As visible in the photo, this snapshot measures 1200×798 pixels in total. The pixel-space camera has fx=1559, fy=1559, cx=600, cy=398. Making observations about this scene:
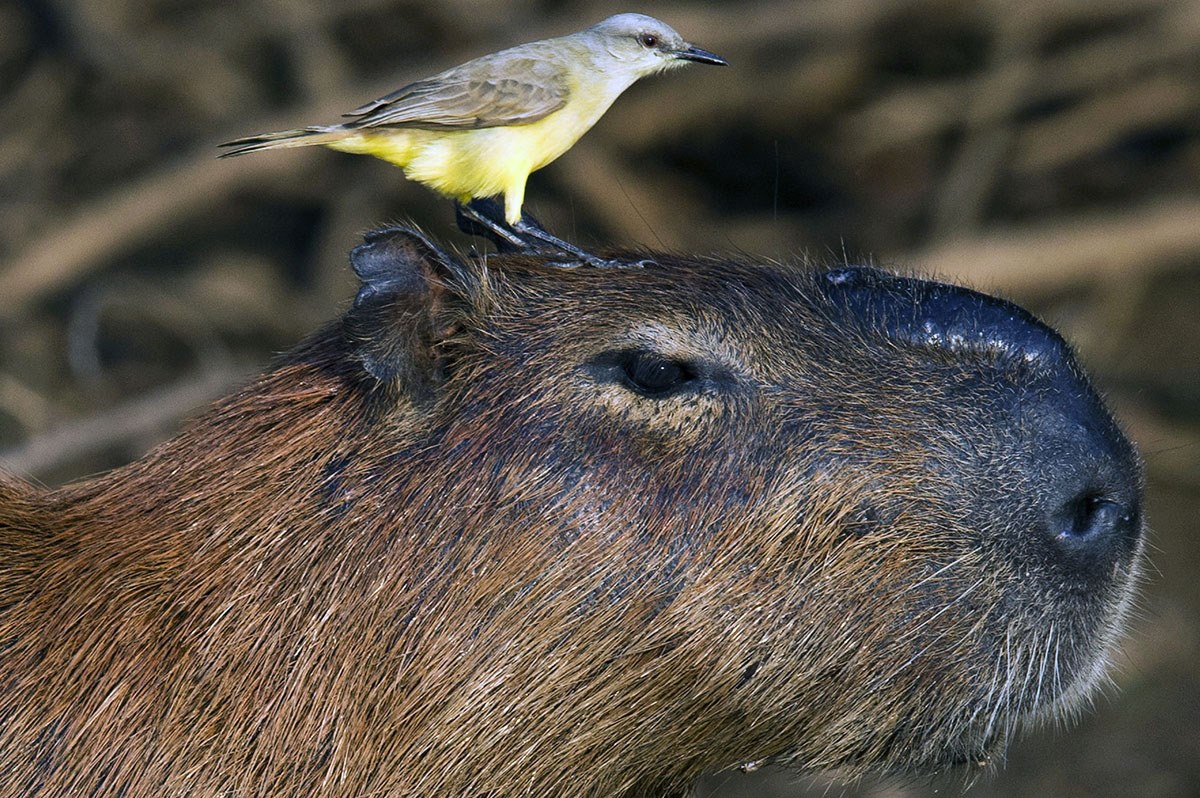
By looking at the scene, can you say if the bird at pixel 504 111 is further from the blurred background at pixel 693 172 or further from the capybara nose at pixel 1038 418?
the blurred background at pixel 693 172

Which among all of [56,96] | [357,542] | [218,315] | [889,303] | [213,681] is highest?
[889,303]

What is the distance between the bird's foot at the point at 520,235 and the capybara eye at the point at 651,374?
0.22 metres

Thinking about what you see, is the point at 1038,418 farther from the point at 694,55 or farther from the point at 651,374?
the point at 694,55

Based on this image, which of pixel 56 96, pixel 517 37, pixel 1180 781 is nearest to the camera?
pixel 1180 781

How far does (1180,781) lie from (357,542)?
15.5ft

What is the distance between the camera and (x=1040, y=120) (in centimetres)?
734

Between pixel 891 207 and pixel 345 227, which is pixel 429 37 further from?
pixel 891 207

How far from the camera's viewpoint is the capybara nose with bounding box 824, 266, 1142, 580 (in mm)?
2176

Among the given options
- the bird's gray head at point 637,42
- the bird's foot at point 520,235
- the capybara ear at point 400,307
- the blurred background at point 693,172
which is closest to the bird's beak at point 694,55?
the bird's gray head at point 637,42

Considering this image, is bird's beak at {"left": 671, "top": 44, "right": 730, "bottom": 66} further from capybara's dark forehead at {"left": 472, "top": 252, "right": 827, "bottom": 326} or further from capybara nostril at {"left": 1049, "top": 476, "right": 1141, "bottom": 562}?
capybara nostril at {"left": 1049, "top": 476, "right": 1141, "bottom": 562}

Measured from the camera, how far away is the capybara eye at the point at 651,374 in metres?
2.22

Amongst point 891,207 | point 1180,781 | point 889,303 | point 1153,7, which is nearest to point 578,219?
point 891,207

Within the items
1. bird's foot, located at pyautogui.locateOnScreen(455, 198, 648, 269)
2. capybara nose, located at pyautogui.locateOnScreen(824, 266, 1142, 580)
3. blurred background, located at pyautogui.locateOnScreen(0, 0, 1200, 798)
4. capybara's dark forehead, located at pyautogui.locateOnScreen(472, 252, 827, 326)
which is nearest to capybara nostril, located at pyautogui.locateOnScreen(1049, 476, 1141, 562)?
capybara nose, located at pyautogui.locateOnScreen(824, 266, 1142, 580)

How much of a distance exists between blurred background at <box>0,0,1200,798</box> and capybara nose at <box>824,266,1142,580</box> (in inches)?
167
